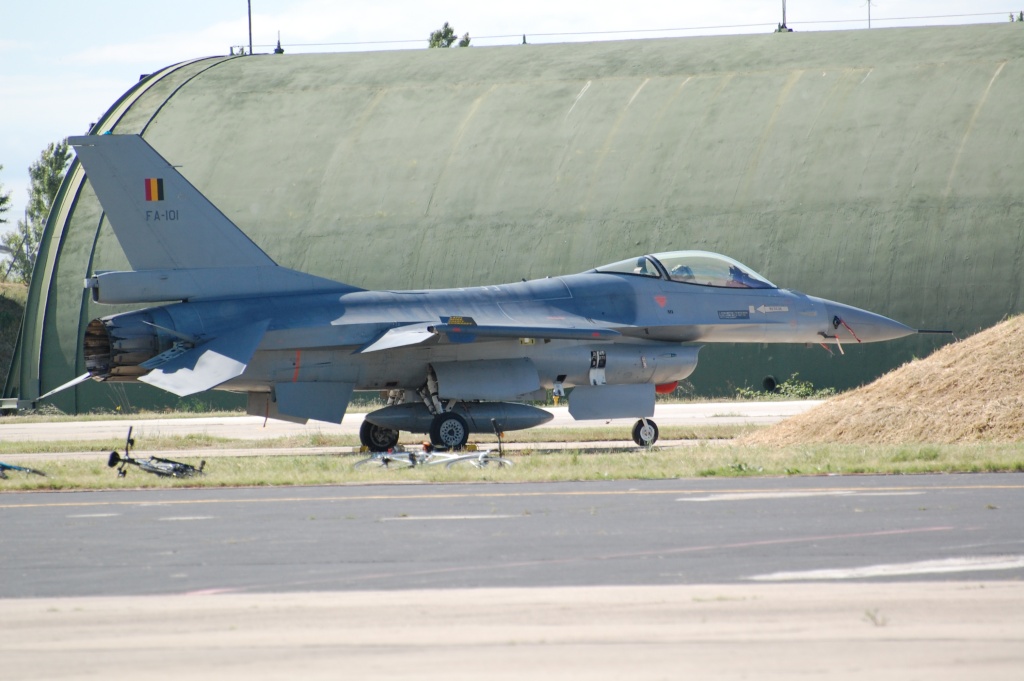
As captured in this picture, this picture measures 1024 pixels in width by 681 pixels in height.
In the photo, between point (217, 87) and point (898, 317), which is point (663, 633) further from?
point (217, 87)

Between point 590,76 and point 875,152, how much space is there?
953 cm

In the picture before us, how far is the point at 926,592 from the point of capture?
24.6ft

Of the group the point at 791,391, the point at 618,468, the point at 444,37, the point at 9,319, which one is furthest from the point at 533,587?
the point at 444,37

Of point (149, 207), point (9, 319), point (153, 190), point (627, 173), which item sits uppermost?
point (627, 173)

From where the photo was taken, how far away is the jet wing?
65.6 feet

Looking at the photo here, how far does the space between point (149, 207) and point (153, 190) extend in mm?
279

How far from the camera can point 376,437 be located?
22.2m

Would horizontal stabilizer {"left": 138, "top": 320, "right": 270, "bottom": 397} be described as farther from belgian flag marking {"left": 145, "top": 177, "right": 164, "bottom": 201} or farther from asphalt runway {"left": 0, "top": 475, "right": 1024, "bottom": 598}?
asphalt runway {"left": 0, "top": 475, "right": 1024, "bottom": 598}

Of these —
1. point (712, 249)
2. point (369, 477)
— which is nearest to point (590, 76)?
point (712, 249)

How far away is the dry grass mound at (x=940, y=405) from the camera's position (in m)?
17.3

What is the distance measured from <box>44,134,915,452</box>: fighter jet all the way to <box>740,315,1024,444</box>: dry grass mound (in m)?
3.33

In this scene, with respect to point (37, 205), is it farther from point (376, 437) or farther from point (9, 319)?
point (376, 437)

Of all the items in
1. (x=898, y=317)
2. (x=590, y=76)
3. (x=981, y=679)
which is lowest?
(x=981, y=679)

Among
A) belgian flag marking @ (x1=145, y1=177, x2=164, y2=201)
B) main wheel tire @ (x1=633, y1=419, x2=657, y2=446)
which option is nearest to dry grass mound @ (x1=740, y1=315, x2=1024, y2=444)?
main wheel tire @ (x1=633, y1=419, x2=657, y2=446)
